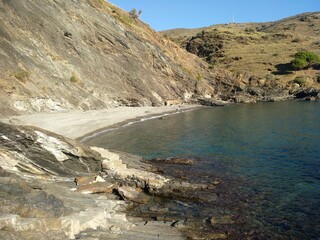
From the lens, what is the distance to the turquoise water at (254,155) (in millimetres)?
19906

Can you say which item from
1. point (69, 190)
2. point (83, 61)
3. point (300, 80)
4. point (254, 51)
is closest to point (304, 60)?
point (300, 80)

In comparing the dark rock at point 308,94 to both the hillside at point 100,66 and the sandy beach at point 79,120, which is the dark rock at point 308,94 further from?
the sandy beach at point 79,120

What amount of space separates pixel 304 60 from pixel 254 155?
9031 cm

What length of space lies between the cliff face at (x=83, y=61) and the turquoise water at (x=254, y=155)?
38.8ft

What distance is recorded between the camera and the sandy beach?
42750 millimetres

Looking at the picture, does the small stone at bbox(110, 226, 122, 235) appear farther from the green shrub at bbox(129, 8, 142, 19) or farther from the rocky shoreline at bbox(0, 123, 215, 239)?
the green shrub at bbox(129, 8, 142, 19)

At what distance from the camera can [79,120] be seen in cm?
4925

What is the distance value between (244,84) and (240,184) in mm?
83864

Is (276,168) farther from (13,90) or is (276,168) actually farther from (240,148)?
(13,90)

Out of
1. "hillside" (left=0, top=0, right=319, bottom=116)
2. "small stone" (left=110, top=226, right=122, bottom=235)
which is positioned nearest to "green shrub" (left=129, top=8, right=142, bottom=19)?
"hillside" (left=0, top=0, right=319, bottom=116)

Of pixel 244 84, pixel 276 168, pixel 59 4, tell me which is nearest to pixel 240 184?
pixel 276 168

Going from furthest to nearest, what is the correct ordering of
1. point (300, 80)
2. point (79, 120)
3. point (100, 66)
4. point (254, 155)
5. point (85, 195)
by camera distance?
point (300, 80) < point (100, 66) < point (79, 120) < point (254, 155) < point (85, 195)

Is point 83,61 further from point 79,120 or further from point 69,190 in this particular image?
point 69,190

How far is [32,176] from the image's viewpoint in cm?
2173
